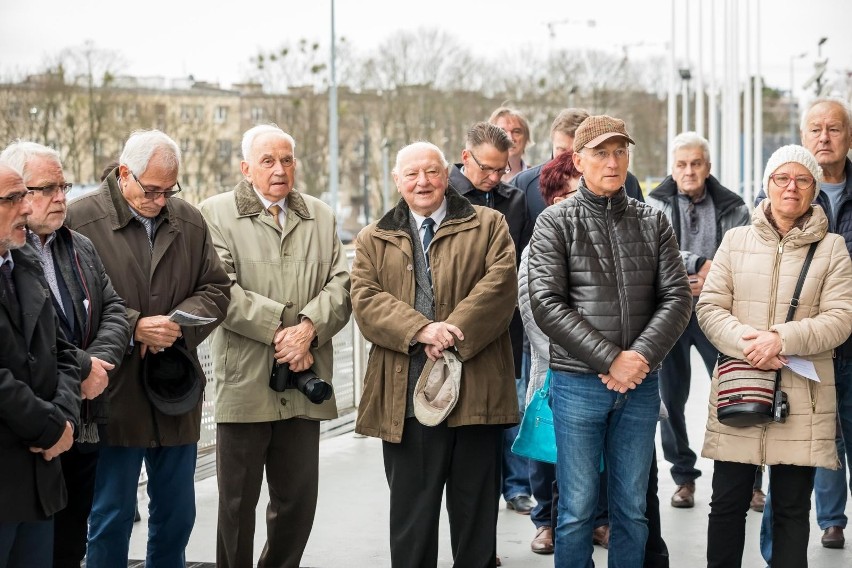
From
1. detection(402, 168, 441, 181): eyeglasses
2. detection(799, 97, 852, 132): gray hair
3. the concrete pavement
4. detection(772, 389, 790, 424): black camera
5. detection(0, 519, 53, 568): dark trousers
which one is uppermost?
detection(799, 97, 852, 132): gray hair

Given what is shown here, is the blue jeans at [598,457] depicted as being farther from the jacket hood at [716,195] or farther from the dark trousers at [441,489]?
the jacket hood at [716,195]

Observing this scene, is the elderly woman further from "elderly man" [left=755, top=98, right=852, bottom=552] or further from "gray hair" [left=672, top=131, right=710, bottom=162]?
"gray hair" [left=672, top=131, right=710, bottom=162]

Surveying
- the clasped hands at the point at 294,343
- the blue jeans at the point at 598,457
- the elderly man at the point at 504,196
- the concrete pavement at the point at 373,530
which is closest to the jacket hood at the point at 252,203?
the clasped hands at the point at 294,343

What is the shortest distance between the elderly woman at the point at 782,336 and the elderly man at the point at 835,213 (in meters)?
0.51

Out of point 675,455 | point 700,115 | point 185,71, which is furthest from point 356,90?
point 675,455

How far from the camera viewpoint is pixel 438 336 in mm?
4797

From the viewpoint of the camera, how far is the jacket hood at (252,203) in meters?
5.32

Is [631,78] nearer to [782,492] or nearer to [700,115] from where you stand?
[700,115]

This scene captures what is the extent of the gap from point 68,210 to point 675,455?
3.80 meters

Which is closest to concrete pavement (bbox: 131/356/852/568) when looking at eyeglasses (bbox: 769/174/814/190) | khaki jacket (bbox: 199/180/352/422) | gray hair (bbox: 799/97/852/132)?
khaki jacket (bbox: 199/180/352/422)

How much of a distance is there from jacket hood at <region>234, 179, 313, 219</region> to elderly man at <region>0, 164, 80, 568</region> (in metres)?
1.52

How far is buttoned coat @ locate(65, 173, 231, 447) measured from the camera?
4.68 m

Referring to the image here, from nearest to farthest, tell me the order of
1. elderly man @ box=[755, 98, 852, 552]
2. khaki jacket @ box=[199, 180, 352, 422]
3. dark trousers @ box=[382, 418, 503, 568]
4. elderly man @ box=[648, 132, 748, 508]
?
dark trousers @ box=[382, 418, 503, 568], khaki jacket @ box=[199, 180, 352, 422], elderly man @ box=[755, 98, 852, 552], elderly man @ box=[648, 132, 748, 508]

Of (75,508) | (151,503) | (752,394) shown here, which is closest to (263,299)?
(151,503)
